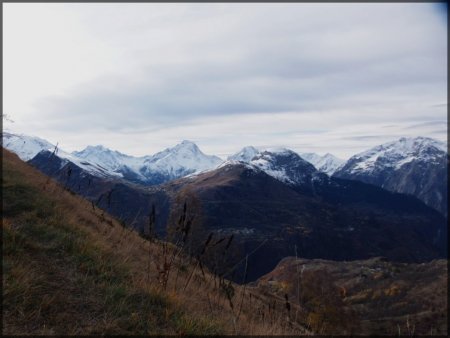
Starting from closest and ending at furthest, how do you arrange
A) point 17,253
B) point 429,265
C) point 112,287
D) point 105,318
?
1. point 105,318
2. point 112,287
3. point 17,253
4. point 429,265

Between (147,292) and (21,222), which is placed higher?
(21,222)

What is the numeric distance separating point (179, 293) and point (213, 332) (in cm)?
118

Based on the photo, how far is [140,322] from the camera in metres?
4.34

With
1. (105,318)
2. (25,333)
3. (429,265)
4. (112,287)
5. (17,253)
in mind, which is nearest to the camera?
(25,333)

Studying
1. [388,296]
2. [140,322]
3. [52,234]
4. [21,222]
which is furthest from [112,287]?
[388,296]

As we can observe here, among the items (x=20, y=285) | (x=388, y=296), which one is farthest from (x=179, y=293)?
(x=388, y=296)

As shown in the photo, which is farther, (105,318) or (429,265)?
(429,265)

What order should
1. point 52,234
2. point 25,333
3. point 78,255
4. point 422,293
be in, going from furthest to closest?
point 422,293
point 52,234
point 78,255
point 25,333

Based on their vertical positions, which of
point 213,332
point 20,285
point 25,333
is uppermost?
point 20,285

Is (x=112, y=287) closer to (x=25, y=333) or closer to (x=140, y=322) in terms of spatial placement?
(x=140, y=322)

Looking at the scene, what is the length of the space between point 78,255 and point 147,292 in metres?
1.44

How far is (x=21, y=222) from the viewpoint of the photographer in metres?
6.70

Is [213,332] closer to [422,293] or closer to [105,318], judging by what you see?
[105,318]

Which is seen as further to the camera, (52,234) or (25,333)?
(52,234)
